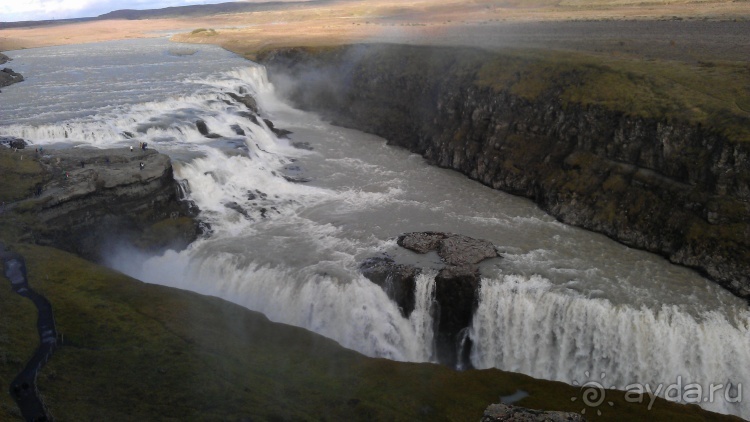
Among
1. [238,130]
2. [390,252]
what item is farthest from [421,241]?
[238,130]

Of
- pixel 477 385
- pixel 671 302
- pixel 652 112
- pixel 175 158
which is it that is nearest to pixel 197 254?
pixel 175 158

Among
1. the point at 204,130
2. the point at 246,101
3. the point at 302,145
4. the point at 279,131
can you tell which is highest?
the point at 246,101

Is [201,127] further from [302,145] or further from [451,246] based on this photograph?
[451,246]

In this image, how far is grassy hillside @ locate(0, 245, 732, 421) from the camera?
63.4 ft

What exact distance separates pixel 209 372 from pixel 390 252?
13.4 meters

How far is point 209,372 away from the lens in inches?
846

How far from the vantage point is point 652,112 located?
3628 centimetres

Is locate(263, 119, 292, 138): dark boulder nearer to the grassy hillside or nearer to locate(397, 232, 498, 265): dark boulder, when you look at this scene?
locate(397, 232, 498, 265): dark boulder

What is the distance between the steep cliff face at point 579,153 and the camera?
30752 mm

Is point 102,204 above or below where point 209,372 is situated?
above

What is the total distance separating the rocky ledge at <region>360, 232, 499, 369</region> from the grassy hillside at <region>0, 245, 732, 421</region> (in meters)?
4.55

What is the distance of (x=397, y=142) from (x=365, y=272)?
28.2 m

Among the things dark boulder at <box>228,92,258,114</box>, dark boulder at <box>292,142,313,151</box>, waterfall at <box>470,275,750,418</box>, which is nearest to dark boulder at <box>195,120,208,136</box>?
dark boulder at <box>292,142,313,151</box>

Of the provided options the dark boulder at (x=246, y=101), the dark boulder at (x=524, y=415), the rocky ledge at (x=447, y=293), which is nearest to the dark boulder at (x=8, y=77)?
the dark boulder at (x=246, y=101)
